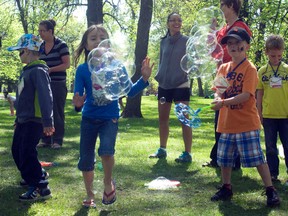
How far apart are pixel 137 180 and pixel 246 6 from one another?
1306 centimetres

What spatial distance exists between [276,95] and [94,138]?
233 centimetres

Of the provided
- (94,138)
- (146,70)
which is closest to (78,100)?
(94,138)

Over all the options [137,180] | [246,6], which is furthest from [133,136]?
[246,6]

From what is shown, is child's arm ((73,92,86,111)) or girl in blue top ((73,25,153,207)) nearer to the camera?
child's arm ((73,92,86,111))

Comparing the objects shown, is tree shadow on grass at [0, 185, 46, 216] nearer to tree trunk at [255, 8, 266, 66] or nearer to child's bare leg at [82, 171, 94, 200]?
child's bare leg at [82, 171, 94, 200]

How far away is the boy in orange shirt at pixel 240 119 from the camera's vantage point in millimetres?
4707

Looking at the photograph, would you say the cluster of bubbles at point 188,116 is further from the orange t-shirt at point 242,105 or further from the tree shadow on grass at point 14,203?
the tree shadow on grass at point 14,203

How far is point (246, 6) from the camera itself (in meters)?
17.3

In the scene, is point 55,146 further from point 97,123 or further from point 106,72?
point 106,72

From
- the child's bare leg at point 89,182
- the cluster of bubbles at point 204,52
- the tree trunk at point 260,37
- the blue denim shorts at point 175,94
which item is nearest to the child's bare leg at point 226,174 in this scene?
the cluster of bubbles at point 204,52

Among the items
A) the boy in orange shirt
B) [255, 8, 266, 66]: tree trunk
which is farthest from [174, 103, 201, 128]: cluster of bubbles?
[255, 8, 266, 66]: tree trunk

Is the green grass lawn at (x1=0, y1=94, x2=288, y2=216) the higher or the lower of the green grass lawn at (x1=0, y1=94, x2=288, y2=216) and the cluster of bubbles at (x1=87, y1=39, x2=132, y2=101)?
the lower

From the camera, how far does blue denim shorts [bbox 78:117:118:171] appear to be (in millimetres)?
4578

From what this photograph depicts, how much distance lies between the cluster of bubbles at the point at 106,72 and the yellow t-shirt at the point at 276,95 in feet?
6.40
